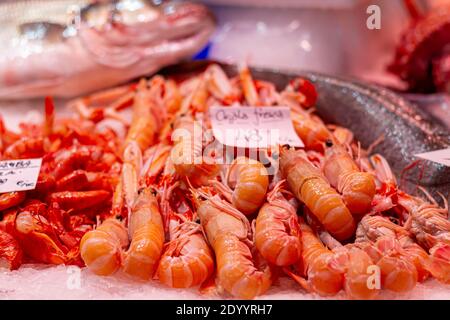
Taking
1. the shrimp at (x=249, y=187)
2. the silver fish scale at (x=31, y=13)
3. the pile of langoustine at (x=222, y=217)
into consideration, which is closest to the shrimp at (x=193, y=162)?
the pile of langoustine at (x=222, y=217)

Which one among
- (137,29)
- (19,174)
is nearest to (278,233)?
(19,174)

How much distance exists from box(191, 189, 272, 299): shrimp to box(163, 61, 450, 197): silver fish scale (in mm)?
670

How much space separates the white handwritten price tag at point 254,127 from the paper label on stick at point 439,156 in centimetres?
40

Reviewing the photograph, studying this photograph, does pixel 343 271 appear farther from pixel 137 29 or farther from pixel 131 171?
pixel 137 29

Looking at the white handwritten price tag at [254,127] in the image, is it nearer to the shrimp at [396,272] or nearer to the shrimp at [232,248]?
the shrimp at [232,248]

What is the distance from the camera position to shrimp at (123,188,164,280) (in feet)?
4.12

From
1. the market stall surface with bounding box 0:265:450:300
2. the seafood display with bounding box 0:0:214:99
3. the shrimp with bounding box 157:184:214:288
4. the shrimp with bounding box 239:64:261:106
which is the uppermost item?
the seafood display with bounding box 0:0:214:99

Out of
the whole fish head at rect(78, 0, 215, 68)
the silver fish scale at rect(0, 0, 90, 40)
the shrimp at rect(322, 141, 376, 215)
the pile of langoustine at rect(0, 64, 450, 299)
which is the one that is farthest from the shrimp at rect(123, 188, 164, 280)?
the silver fish scale at rect(0, 0, 90, 40)

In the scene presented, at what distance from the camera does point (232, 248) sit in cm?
126

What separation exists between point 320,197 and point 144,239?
1.55ft

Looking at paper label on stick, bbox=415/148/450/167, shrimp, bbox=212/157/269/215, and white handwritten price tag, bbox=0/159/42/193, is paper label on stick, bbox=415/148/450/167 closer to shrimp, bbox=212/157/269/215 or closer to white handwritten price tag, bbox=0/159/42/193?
shrimp, bbox=212/157/269/215

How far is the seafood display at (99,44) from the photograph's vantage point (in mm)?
2424

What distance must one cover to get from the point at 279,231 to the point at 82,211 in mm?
711
